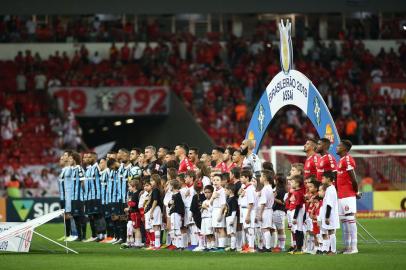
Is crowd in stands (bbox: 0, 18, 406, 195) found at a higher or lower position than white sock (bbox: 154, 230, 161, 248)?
higher

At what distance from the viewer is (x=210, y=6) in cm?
4094

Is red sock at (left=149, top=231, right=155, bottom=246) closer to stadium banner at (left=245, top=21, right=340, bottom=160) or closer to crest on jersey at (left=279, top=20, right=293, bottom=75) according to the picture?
stadium banner at (left=245, top=21, right=340, bottom=160)

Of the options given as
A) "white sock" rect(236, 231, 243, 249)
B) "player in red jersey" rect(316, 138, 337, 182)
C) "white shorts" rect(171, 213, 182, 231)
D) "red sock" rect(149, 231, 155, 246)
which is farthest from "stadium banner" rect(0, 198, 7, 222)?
"player in red jersey" rect(316, 138, 337, 182)

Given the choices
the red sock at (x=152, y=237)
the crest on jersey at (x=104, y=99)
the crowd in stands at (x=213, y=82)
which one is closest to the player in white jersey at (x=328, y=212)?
the red sock at (x=152, y=237)

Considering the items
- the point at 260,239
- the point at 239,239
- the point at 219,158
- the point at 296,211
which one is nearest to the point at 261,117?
the point at 219,158

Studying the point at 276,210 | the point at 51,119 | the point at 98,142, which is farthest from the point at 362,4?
the point at 276,210

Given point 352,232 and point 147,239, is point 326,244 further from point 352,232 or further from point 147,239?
point 147,239

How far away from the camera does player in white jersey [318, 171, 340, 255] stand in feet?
60.1

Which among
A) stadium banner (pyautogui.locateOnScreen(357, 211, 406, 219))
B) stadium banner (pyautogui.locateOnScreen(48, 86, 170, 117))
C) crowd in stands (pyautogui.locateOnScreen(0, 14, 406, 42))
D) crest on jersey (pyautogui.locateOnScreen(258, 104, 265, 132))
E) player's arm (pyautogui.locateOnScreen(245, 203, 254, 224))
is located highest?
crowd in stands (pyautogui.locateOnScreen(0, 14, 406, 42))

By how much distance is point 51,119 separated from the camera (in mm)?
40938

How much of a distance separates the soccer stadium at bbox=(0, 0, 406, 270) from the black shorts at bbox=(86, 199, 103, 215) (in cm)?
7

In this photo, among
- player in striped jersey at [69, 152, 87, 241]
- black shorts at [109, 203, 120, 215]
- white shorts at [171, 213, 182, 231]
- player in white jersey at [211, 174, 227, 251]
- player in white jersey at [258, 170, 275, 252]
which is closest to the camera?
player in white jersey at [258, 170, 275, 252]

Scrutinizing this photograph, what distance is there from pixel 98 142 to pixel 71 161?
2654 centimetres

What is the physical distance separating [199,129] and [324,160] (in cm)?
2182
